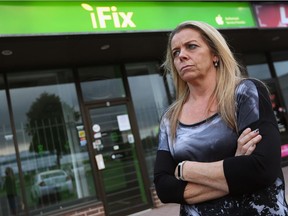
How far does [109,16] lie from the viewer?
6180 mm

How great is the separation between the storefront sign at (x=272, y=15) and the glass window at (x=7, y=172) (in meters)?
5.52

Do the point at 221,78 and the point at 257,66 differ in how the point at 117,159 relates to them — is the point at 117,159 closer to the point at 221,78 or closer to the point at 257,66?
the point at 257,66

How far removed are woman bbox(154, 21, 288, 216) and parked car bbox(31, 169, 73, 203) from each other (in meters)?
5.88

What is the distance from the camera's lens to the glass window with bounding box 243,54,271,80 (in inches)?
399

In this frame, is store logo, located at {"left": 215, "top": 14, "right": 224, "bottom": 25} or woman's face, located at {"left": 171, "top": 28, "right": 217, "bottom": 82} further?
store logo, located at {"left": 215, "top": 14, "right": 224, "bottom": 25}

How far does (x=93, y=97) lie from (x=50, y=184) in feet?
6.69

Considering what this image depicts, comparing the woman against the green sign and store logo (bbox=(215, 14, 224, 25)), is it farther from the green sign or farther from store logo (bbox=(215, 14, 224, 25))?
store logo (bbox=(215, 14, 224, 25))

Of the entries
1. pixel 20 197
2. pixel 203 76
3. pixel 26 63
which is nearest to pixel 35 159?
pixel 20 197

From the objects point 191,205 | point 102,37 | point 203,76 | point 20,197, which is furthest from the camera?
point 20,197

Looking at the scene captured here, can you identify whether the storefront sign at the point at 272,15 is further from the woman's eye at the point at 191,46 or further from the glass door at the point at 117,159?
the woman's eye at the point at 191,46

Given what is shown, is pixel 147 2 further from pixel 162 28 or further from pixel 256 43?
pixel 256 43

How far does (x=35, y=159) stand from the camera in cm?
710

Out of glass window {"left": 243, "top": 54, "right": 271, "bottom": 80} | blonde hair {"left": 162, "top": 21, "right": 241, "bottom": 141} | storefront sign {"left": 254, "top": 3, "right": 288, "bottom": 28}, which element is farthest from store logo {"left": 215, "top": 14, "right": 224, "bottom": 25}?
blonde hair {"left": 162, "top": 21, "right": 241, "bottom": 141}

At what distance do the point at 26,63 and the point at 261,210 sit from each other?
21.3ft
